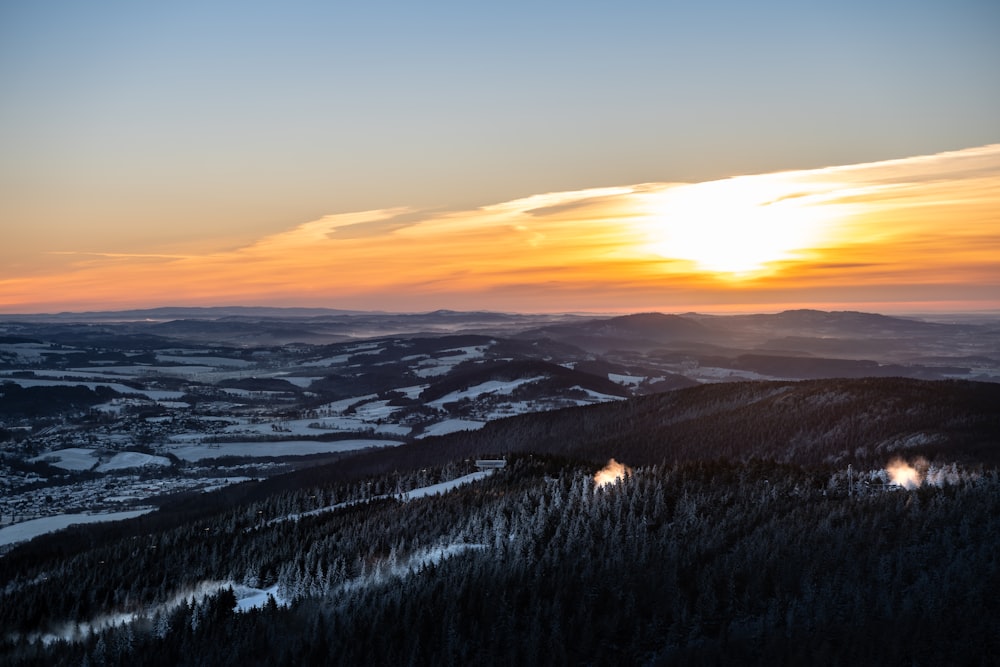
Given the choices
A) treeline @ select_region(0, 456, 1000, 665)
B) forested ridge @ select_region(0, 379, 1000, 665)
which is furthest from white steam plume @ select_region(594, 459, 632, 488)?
treeline @ select_region(0, 456, 1000, 665)

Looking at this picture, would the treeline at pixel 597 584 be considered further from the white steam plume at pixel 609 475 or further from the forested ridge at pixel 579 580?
the white steam plume at pixel 609 475

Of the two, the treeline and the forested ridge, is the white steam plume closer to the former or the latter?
the forested ridge

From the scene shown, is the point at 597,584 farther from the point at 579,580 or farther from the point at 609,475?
the point at 609,475

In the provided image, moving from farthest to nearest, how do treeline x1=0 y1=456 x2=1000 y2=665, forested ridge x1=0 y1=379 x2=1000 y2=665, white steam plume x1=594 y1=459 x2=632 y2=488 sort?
white steam plume x1=594 y1=459 x2=632 y2=488 → forested ridge x1=0 y1=379 x2=1000 y2=665 → treeline x1=0 y1=456 x2=1000 y2=665

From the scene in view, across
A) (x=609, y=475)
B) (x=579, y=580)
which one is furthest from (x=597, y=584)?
(x=609, y=475)

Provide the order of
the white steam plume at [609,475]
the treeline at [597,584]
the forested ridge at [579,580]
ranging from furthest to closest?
the white steam plume at [609,475], the forested ridge at [579,580], the treeline at [597,584]

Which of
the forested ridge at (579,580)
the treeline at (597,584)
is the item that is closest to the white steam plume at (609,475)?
the forested ridge at (579,580)
